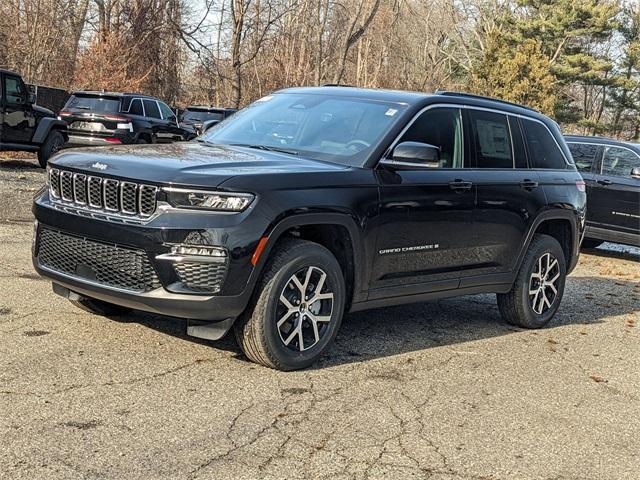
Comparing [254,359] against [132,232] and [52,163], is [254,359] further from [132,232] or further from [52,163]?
[52,163]

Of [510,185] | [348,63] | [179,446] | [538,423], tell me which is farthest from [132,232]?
[348,63]

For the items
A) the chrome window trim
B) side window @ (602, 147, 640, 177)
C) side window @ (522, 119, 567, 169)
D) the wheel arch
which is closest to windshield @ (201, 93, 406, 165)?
the chrome window trim

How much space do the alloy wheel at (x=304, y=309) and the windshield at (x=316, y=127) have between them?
3.14ft

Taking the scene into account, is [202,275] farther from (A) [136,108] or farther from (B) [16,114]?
(A) [136,108]

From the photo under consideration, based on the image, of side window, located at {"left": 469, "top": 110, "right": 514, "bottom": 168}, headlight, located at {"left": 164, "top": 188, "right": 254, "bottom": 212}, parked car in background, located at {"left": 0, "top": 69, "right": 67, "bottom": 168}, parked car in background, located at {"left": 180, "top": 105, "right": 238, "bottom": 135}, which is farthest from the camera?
parked car in background, located at {"left": 180, "top": 105, "right": 238, "bottom": 135}

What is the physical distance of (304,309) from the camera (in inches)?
212

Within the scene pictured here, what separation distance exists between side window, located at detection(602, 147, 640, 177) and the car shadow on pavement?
3645 mm

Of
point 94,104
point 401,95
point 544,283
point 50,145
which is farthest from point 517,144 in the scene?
point 94,104

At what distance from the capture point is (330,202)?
5.43 meters

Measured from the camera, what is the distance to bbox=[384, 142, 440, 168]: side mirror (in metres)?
5.86

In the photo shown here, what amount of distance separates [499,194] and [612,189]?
6916 millimetres

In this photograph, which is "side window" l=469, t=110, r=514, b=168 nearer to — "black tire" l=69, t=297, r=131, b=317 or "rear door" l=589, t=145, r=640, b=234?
"black tire" l=69, t=297, r=131, b=317

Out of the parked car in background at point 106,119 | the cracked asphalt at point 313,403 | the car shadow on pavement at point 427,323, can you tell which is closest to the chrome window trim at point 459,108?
the car shadow on pavement at point 427,323

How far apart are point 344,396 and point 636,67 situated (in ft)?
191
